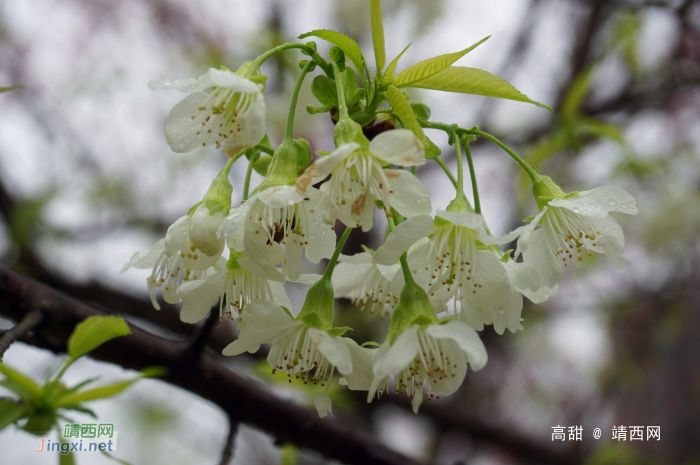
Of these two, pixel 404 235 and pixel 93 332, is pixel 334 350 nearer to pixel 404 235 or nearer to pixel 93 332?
pixel 404 235

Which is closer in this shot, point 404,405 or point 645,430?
point 404,405

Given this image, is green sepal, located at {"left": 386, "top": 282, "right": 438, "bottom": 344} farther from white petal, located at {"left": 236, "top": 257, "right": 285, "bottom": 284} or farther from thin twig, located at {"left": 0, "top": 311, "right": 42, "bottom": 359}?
thin twig, located at {"left": 0, "top": 311, "right": 42, "bottom": 359}

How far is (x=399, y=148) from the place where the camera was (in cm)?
68

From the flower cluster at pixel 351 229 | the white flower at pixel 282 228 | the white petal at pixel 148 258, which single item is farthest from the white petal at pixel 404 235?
the white petal at pixel 148 258

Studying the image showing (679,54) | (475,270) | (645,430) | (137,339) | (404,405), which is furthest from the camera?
(645,430)

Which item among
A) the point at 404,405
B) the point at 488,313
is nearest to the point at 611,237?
the point at 488,313

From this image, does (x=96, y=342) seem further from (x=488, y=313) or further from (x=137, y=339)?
(x=488, y=313)

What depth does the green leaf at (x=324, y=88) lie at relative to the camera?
2.93 feet

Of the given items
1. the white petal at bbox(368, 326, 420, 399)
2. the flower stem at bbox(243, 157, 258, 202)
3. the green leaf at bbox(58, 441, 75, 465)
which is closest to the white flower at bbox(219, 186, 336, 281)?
the flower stem at bbox(243, 157, 258, 202)

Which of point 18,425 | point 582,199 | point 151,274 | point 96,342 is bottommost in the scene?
point 18,425

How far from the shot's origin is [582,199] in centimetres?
89

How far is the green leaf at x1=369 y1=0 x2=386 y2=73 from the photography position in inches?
28.4

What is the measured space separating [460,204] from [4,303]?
3.03 feet

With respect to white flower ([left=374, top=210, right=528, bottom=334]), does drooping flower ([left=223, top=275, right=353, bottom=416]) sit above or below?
below
